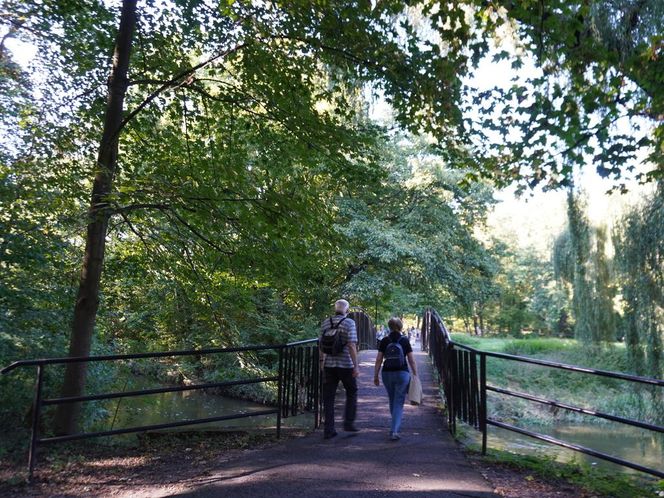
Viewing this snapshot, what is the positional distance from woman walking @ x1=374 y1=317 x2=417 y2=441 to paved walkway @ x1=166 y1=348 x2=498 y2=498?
1.01ft

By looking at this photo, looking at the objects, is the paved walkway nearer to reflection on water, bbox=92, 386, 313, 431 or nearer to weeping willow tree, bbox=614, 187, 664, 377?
reflection on water, bbox=92, 386, 313, 431

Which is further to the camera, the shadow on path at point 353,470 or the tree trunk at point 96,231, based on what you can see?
the tree trunk at point 96,231

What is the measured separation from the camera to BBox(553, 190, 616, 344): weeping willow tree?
37.3 ft

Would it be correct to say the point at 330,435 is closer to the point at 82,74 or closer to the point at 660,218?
the point at 82,74

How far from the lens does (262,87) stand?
25.1 feet

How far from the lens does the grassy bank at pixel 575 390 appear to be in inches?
442

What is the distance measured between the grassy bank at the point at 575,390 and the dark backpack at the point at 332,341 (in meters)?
6.69

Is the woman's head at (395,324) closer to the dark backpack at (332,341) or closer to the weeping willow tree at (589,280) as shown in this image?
the dark backpack at (332,341)

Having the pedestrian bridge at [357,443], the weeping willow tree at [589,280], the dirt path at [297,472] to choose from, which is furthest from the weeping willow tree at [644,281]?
the dirt path at [297,472]

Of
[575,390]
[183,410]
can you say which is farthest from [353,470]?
[575,390]

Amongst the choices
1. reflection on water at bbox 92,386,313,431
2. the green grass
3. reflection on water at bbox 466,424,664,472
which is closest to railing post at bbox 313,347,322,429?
reflection on water at bbox 92,386,313,431

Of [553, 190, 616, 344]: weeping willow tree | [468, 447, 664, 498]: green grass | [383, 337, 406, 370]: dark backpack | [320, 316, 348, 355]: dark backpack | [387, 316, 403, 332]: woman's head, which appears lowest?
[468, 447, 664, 498]: green grass

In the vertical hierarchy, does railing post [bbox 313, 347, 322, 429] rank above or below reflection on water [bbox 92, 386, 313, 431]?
above

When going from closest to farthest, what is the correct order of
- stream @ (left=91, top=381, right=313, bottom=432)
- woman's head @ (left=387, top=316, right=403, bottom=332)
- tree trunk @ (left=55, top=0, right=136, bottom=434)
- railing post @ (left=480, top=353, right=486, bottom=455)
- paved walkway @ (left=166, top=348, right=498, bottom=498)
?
paved walkway @ (left=166, top=348, right=498, bottom=498), railing post @ (left=480, top=353, right=486, bottom=455), woman's head @ (left=387, top=316, right=403, bottom=332), tree trunk @ (left=55, top=0, right=136, bottom=434), stream @ (left=91, top=381, right=313, bottom=432)
